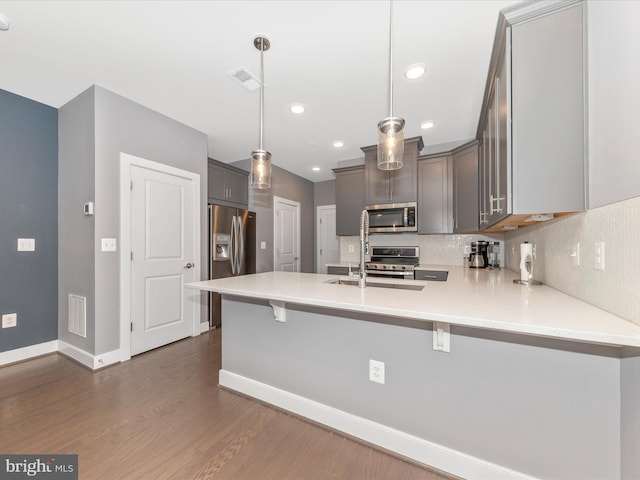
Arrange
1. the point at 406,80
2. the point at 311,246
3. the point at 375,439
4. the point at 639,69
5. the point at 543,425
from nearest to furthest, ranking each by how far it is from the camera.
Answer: the point at 639,69 < the point at 543,425 < the point at 375,439 < the point at 406,80 < the point at 311,246

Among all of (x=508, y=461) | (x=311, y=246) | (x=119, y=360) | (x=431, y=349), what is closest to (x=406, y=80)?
(x=431, y=349)

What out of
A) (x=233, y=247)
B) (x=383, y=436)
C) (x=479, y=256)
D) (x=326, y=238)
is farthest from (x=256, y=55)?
(x=326, y=238)

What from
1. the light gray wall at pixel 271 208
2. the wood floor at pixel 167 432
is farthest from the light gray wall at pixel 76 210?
the light gray wall at pixel 271 208

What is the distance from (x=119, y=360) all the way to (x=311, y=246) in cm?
393

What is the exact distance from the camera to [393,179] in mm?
3953

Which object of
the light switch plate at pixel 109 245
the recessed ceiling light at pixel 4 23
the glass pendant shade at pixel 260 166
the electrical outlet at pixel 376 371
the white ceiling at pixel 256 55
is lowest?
the electrical outlet at pixel 376 371

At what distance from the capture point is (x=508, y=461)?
1279mm

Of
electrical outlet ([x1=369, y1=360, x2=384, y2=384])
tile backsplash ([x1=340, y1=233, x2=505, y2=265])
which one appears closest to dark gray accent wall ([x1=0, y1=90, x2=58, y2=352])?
electrical outlet ([x1=369, y1=360, x2=384, y2=384])

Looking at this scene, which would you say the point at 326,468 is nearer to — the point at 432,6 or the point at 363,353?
the point at 363,353

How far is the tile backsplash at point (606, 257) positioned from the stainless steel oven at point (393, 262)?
1740 millimetres

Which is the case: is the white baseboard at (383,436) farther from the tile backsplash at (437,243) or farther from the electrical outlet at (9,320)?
the tile backsplash at (437,243)

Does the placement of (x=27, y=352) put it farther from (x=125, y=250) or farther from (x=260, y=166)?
(x=260, y=166)

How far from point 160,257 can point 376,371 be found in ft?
8.51

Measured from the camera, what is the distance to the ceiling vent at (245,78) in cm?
224
